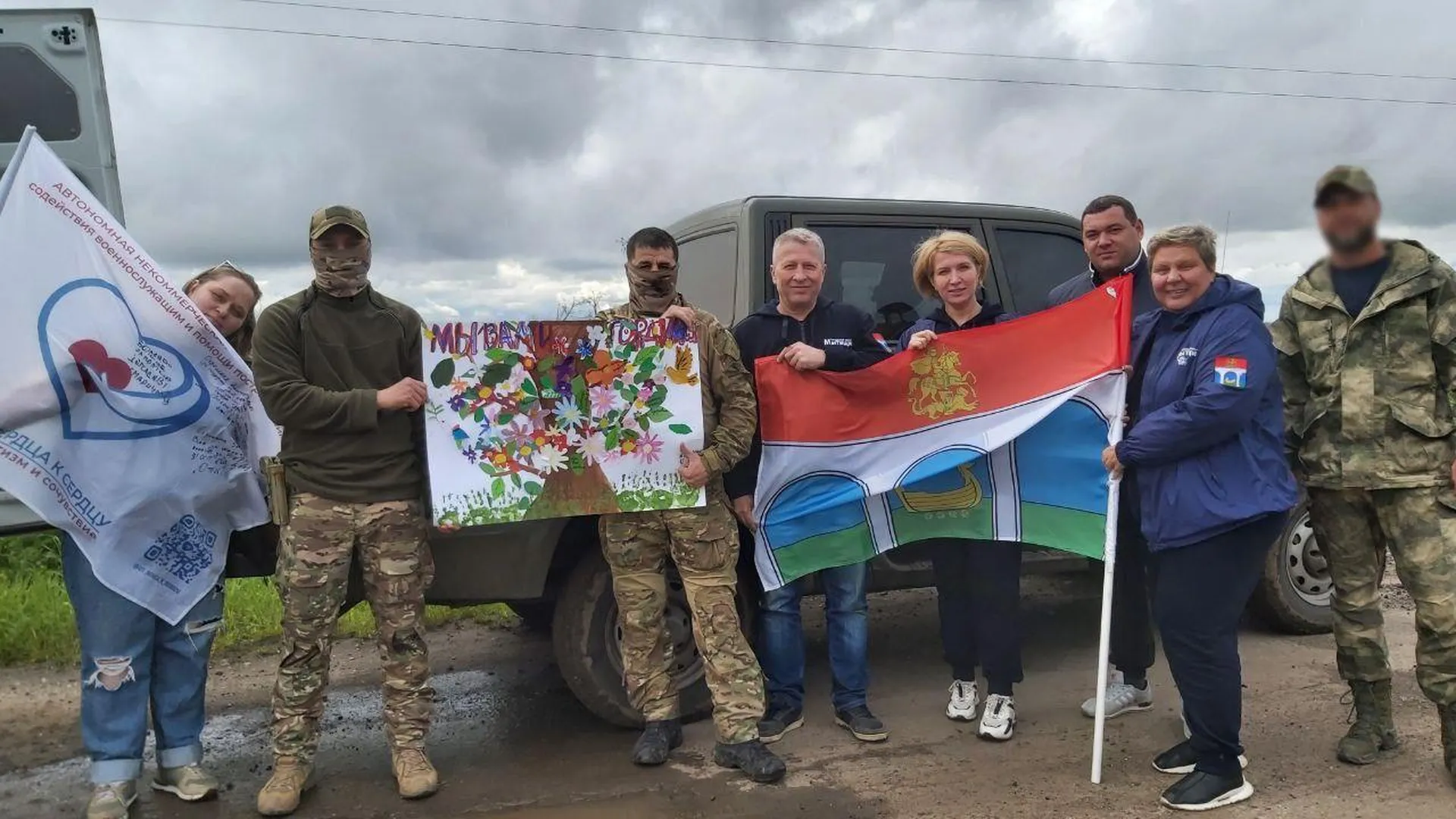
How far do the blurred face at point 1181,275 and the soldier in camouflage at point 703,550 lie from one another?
148cm

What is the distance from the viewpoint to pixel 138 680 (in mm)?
3377

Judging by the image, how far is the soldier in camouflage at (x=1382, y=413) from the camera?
11.0ft

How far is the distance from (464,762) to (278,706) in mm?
759

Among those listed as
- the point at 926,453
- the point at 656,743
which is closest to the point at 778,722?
the point at 656,743

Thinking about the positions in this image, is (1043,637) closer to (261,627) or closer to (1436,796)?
(1436,796)

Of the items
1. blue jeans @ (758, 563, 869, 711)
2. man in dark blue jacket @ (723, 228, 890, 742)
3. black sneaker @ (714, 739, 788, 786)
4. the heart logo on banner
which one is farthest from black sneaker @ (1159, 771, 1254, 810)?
the heart logo on banner

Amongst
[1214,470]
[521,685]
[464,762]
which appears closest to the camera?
[1214,470]

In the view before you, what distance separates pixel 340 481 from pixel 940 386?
7.33ft

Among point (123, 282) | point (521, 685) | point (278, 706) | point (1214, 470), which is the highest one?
point (123, 282)

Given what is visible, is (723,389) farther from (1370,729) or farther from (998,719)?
(1370,729)

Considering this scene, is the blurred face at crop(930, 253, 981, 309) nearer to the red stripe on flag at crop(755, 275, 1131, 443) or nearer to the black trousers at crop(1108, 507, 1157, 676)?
the red stripe on flag at crop(755, 275, 1131, 443)

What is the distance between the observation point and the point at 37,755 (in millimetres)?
3969

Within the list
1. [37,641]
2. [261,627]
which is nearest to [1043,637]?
[261,627]

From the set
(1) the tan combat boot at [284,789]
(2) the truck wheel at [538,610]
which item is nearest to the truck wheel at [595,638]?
(2) the truck wheel at [538,610]
